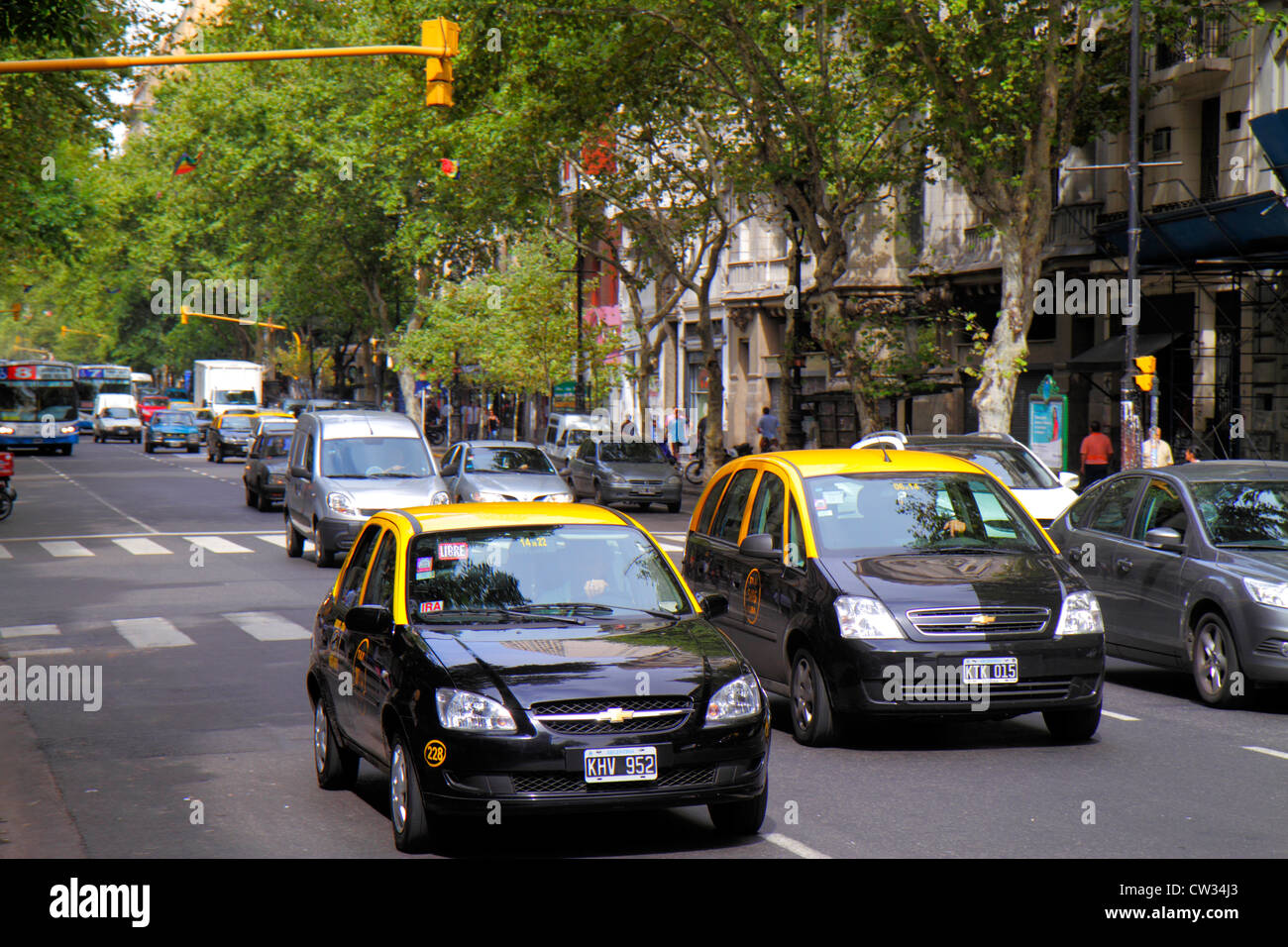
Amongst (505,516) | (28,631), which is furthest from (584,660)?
(28,631)

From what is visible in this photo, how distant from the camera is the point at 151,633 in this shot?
15656 millimetres

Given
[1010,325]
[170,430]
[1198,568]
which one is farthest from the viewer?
[170,430]

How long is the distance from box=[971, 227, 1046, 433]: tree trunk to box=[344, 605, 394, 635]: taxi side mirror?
66.5 feet

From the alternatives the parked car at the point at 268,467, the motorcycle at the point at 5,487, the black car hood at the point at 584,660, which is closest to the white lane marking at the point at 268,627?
the black car hood at the point at 584,660

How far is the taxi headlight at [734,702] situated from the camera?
7113mm

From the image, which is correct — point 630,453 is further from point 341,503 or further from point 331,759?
point 331,759

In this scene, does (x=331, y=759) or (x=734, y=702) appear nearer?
(x=734, y=702)

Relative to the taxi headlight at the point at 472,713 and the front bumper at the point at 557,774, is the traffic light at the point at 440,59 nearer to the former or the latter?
the taxi headlight at the point at 472,713

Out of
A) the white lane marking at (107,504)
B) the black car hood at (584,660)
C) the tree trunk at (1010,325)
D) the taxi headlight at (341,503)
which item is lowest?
the white lane marking at (107,504)

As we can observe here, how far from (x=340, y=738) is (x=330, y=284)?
6041cm

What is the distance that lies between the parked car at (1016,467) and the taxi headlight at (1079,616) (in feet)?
26.4

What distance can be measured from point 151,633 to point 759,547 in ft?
25.6
